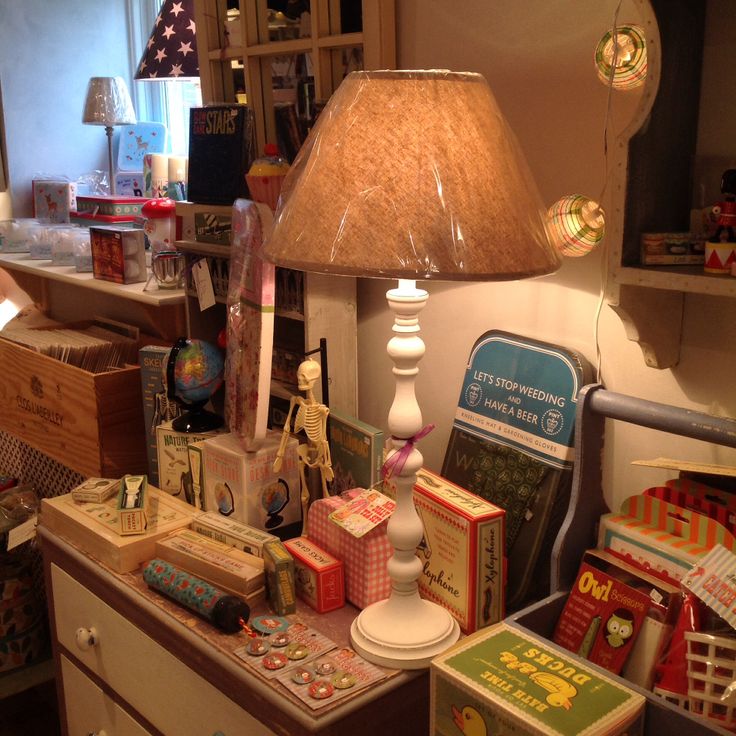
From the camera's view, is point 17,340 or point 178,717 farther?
point 17,340

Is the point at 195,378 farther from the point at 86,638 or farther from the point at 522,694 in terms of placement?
the point at 522,694

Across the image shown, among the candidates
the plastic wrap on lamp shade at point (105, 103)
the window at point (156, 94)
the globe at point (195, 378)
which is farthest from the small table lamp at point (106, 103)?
the globe at point (195, 378)

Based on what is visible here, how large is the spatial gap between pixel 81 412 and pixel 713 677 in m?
1.43

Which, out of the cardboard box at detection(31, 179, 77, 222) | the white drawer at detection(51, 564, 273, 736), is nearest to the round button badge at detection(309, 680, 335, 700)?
the white drawer at detection(51, 564, 273, 736)

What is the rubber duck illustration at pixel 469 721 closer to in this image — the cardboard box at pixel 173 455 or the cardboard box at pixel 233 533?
the cardboard box at pixel 233 533

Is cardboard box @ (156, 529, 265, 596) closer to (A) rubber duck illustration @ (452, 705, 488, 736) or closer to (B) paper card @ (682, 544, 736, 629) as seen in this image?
(A) rubber duck illustration @ (452, 705, 488, 736)

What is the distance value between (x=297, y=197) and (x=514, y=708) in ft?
2.11

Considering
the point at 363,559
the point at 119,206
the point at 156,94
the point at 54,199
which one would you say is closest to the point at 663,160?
the point at 363,559

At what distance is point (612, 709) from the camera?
0.91m

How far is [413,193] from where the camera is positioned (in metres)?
0.95

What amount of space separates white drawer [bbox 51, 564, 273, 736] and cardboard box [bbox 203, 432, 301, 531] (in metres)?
0.26

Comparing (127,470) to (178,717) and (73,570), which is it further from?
(178,717)

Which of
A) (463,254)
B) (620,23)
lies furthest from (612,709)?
(620,23)

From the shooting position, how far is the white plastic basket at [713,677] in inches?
36.9
